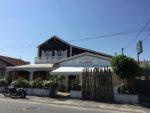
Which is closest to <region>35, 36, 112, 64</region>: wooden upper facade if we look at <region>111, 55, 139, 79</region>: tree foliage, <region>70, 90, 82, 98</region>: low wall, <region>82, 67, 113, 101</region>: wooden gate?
<region>70, 90, 82, 98</region>: low wall

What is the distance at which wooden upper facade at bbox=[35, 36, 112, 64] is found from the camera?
3931 centimetres

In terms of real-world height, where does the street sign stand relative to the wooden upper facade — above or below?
below

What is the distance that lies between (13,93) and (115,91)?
9.78 metres

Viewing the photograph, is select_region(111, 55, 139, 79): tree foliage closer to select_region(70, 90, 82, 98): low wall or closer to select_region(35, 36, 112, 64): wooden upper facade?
select_region(70, 90, 82, 98): low wall

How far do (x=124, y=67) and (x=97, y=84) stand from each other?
3.21 meters

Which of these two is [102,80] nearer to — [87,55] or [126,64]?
[126,64]

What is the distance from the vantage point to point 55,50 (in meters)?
40.9

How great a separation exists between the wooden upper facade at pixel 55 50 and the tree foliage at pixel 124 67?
19.4 metres

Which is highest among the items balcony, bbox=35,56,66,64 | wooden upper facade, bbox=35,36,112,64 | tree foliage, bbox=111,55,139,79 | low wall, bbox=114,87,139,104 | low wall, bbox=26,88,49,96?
wooden upper facade, bbox=35,36,112,64

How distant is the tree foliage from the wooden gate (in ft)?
4.39

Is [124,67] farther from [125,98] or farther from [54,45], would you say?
→ [54,45]

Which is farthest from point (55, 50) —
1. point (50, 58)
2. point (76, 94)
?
point (76, 94)

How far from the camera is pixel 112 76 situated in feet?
69.8

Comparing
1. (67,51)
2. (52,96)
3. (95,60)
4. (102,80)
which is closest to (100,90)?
(102,80)
